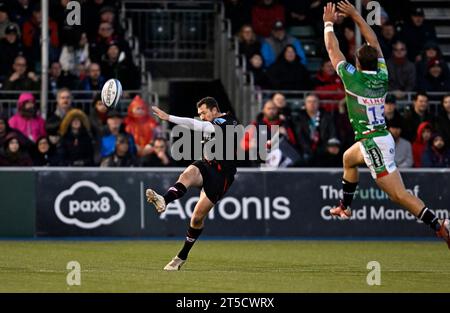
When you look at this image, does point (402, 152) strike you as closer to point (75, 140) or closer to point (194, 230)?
point (75, 140)

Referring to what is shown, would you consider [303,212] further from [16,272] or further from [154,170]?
[16,272]

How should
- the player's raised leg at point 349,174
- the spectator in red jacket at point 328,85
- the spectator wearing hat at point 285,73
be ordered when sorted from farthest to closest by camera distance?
1. the spectator wearing hat at point 285,73
2. the spectator in red jacket at point 328,85
3. the player's raised leg at point 349,174

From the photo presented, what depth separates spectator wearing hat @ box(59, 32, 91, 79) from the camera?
74.6 feet

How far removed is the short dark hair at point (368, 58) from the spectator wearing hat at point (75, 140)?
800cm

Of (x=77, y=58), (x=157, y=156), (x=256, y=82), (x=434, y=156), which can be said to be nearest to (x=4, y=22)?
(x=77, y=58)

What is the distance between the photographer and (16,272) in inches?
541

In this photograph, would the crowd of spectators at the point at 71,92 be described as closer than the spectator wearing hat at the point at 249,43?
Yes

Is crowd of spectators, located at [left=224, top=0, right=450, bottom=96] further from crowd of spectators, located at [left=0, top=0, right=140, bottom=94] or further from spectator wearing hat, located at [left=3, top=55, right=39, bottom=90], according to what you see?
spectator wearing hat, located at [left=3, top=55, right=39, bottom=90]

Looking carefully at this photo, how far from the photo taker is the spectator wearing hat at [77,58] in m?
22.8

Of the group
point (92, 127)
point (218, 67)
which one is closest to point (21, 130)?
point (92, 127)

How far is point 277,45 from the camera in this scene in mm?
23984

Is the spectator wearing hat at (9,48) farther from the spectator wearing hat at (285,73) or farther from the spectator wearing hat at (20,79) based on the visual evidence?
the spectator wearing hat at (285,73)

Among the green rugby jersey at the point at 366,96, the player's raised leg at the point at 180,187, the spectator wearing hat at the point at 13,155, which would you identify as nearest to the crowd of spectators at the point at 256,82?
the spectator wearing hat at the point at 13,155

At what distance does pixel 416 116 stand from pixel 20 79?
23.6 feet
